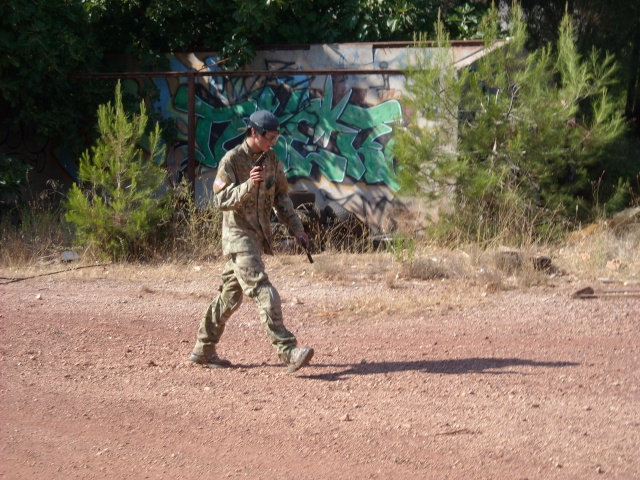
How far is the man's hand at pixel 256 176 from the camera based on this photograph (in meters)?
5.43

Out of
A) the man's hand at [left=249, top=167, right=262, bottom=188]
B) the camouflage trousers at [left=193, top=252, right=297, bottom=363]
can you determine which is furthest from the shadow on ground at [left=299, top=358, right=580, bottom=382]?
the man's hand at [left=249, top=167, right=262, bottom=188]

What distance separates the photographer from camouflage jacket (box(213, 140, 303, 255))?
18.6 ft

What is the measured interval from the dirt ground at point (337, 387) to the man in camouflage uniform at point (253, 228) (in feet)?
0.90

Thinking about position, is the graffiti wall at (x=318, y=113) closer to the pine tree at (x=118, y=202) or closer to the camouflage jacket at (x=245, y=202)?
the pine tree at (x=118, y=202)

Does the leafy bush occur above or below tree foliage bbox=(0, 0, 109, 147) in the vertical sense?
below

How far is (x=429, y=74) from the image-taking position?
10.6 meters

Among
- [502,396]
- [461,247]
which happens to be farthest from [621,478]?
[461,247]

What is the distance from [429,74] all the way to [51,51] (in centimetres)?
511

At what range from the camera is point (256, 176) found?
17.8 feet

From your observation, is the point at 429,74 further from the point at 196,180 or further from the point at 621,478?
the point at 621,478

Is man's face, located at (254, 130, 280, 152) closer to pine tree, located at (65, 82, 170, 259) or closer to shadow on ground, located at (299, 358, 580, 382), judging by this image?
shadow on ground, located at (299, 358, 580, 382)

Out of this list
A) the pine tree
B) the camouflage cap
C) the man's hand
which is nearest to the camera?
the man's hand

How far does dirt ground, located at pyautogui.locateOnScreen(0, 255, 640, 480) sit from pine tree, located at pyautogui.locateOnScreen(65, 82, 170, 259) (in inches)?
62.2

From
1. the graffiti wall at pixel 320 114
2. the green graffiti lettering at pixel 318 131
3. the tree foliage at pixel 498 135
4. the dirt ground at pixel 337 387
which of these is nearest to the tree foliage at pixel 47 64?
the graffiti wall at pixel 320 114
